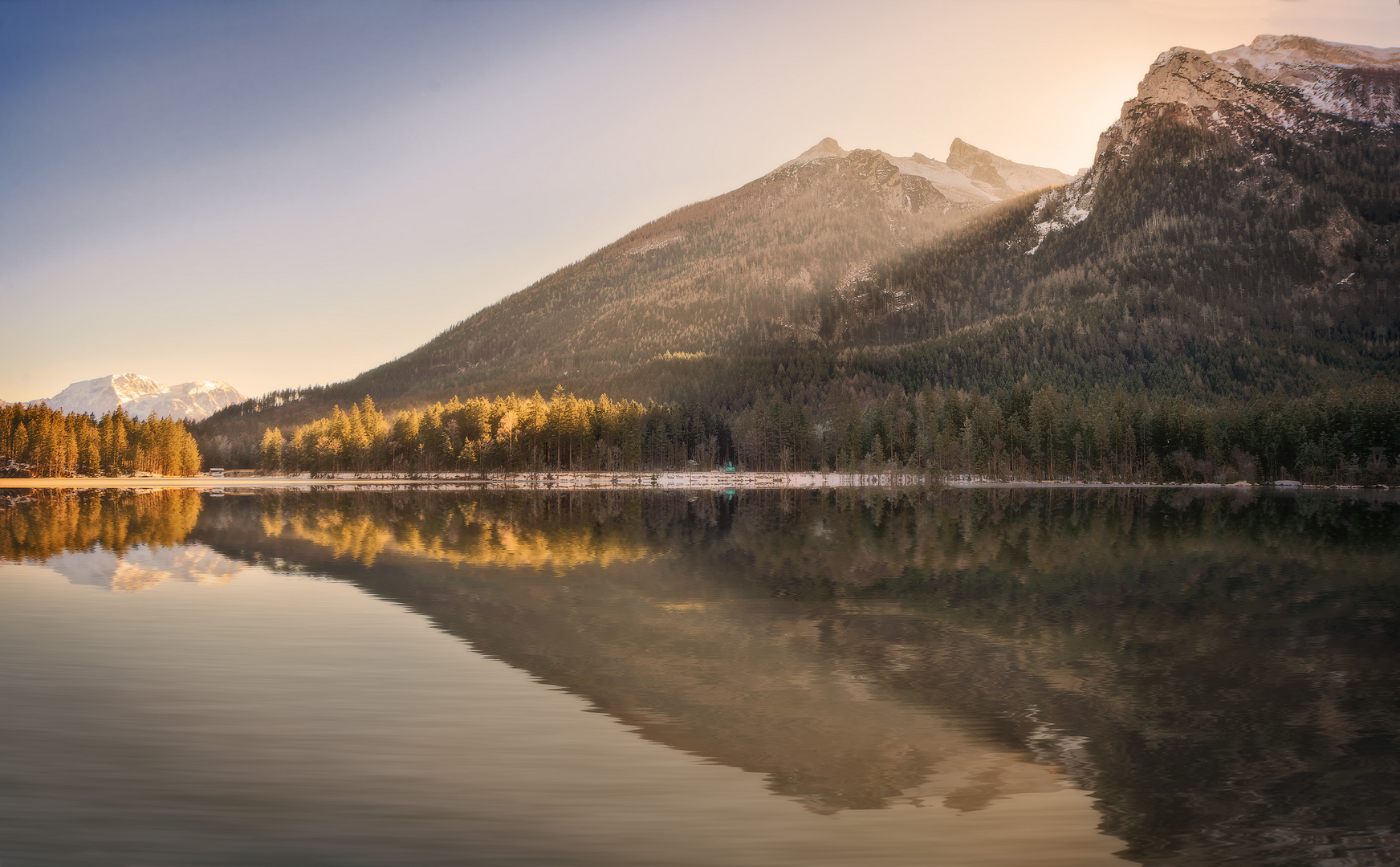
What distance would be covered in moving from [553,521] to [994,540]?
29.5m

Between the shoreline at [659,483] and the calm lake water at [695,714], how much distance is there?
98775 millimetres

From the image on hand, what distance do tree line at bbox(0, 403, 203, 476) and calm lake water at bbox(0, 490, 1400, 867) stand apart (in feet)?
566

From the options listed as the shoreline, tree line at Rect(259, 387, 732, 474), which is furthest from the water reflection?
tree line at Rect(259, 387, 732, 474)

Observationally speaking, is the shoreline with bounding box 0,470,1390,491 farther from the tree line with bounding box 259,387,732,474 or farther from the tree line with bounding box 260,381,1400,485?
the tree line with bounding box 259,387,732,474

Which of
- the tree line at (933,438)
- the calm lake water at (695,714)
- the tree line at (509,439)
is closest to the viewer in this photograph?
the calm lake water at (695,714)

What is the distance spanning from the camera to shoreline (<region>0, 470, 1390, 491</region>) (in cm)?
13188

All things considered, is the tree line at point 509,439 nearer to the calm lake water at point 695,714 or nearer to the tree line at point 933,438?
the tree line at point 933,438

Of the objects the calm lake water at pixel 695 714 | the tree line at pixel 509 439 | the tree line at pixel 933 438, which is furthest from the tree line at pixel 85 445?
the calm lake water at pixel 695 714

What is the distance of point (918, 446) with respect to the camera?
504ft

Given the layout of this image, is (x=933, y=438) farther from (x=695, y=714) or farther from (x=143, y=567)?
(x=695, y=714)

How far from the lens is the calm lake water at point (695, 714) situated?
9320 mm

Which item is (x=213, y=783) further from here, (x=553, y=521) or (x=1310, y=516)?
(x=1310, y=516)

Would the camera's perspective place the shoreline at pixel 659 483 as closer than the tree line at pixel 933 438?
Yes

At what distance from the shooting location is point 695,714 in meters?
13.6
